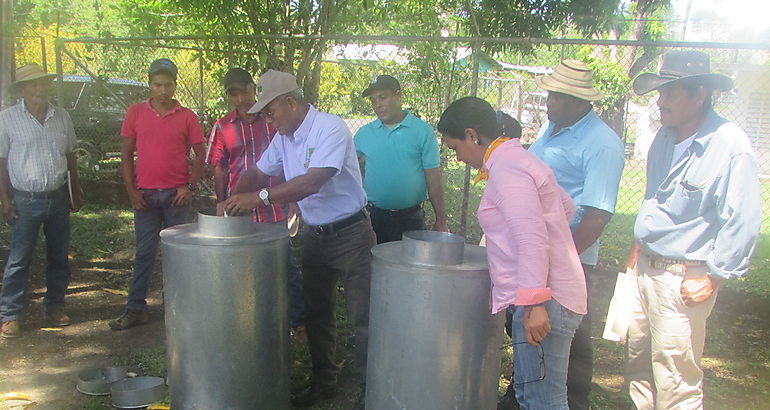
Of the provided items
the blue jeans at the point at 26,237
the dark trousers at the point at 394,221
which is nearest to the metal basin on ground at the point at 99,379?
the blue jeans at the point at 26,237

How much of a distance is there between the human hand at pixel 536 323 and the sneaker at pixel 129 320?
135 inches

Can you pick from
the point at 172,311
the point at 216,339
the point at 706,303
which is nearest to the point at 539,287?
the point at 706,303

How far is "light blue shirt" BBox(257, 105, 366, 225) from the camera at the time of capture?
10.3 ft

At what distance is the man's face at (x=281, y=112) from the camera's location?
3217 millimetres

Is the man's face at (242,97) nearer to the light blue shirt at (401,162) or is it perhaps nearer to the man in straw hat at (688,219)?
the light blue shirt at (401,162)

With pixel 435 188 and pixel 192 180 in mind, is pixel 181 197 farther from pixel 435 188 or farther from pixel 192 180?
pixel 435 188

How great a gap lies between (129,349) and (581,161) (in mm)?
3305

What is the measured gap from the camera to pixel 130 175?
4629 millimetres

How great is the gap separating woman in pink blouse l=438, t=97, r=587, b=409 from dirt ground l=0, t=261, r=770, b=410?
4.91ft

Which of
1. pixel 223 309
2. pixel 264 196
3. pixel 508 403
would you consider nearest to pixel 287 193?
pixel 264 196

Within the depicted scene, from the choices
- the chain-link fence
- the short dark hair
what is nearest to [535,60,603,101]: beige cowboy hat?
the short dark hair

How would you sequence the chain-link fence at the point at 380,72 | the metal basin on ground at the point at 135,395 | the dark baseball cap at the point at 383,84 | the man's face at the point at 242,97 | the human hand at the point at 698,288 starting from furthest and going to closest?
the chain-link fence at the point at 380,72, the man's face at the point at 242,97, the dark baseball cap at the point at 383,84, the metal basin on ground at the point at 135,395, the human hand at the point at 698,288

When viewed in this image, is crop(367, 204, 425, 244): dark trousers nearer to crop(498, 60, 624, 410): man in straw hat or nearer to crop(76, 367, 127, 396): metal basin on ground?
crop(498, 60, 624, 410): man in straw hat

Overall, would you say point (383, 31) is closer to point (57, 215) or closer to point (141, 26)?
point (141, 26)
